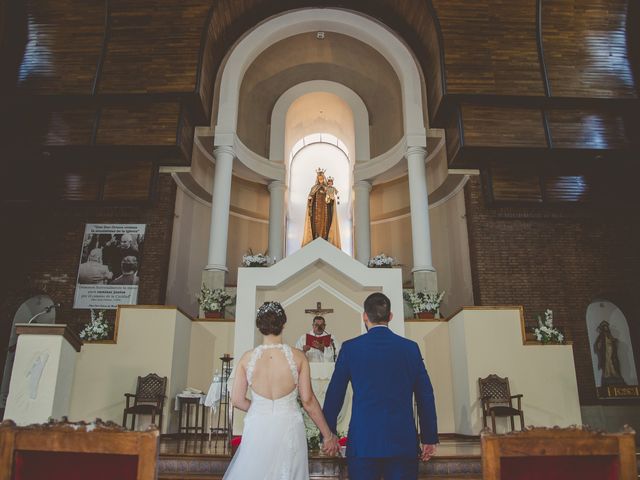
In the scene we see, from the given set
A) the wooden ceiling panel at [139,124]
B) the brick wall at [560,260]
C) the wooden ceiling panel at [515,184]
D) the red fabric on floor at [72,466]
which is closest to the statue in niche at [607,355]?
the brick wall at [560,260]

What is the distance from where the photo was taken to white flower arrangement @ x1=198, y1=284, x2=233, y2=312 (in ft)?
31.4

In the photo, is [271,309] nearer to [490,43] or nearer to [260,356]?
[260,356]

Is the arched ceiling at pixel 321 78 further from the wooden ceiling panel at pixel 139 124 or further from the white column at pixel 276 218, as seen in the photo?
the wooden ceiling panel at pixel 139 124

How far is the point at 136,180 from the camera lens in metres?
10.9

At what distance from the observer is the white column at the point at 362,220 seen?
12938mm

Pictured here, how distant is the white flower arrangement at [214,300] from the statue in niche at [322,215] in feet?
11.1

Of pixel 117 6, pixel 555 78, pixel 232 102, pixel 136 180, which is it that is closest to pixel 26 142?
pixel 136 180

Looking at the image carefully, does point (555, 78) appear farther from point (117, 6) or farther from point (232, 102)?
point (117, 6)

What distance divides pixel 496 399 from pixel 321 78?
9838 mm

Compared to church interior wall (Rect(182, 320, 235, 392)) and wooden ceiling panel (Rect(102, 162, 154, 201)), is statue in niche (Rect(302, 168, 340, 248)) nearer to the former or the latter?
wooden ceiling panel (Rect(102, 162, 154, 201))

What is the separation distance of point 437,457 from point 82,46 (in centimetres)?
1041

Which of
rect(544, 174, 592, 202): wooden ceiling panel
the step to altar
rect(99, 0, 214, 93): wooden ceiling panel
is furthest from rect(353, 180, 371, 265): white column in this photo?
the step to altar

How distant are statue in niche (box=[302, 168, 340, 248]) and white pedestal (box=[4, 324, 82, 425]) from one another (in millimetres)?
6617

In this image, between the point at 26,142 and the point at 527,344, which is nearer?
the point at 527,344
